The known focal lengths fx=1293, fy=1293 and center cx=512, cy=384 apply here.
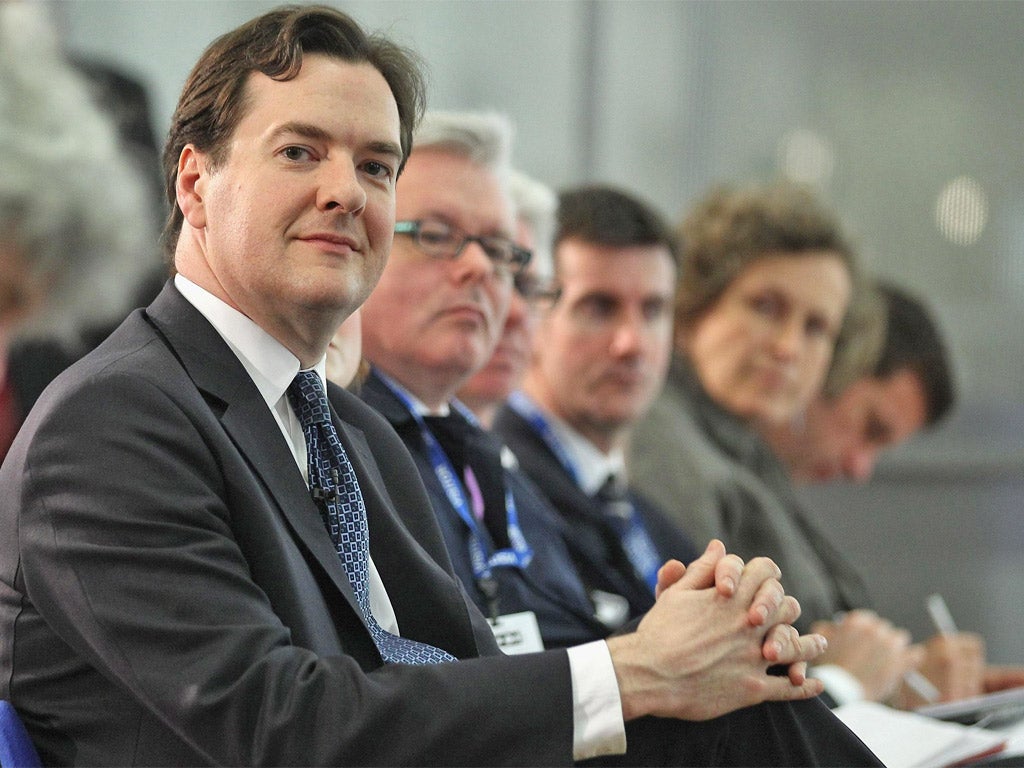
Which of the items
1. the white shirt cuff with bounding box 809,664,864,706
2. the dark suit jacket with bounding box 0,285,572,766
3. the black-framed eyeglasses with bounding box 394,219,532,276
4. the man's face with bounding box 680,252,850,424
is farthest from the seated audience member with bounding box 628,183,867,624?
the dark suit jacket with bounding box 0,285,572,766

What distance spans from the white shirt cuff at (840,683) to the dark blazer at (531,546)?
567 mm

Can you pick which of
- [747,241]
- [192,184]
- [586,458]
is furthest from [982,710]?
[747,241]

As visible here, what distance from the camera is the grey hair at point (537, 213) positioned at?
9.52ft

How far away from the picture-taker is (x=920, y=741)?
1846 mm

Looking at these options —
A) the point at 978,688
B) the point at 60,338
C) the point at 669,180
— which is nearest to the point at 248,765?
the point at 60,338

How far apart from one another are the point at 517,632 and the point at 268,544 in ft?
2.61

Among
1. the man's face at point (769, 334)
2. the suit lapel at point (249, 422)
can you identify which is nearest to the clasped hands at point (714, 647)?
the suit lapel at point (249, 422)

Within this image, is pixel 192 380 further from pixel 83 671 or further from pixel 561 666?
pixel 561 666

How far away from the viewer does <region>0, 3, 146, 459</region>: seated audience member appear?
9.34 feet

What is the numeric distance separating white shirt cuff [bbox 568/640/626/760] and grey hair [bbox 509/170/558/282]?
1.64 meters

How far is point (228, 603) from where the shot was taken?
113 centimetres

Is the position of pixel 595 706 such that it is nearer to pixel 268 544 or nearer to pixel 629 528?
pixel 268 544

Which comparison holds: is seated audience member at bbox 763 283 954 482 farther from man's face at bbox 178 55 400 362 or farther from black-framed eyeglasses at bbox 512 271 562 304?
man's face at bbox 178 55 400 362

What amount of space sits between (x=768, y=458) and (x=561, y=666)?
2.84 metres
